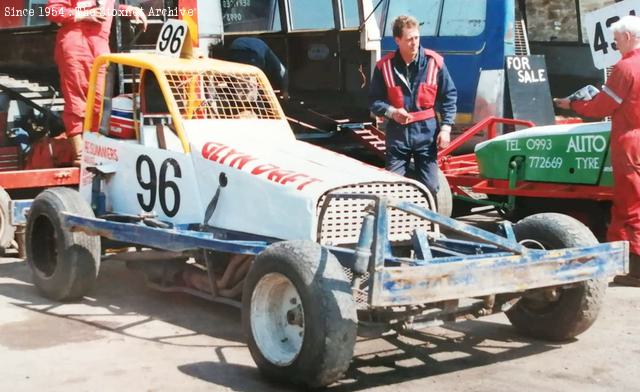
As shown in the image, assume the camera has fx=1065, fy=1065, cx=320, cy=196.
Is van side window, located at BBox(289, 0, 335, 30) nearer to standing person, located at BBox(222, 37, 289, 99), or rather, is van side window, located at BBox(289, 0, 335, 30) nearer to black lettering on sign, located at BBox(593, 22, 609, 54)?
standing person, located at BBox(222, 37, 289, 99)

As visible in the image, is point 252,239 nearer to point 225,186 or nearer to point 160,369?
point 225,186

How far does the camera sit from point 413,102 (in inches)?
303

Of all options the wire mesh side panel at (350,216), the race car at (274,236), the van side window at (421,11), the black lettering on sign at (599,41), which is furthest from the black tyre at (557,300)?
the van side window at (421,11)

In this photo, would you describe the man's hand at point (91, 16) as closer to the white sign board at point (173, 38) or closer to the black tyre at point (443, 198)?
the white sign board at point (173, 38)

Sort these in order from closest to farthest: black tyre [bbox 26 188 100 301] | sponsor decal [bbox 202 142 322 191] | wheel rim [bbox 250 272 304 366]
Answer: wheel rim [bbox 250 272 304 366], sponsor decal [bbox 202 142 322 191], black tyre [bbox 26 188 100 301]

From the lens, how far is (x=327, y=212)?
5922 mm

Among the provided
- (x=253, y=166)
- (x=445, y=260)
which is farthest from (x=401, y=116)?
(x=445, y=260)

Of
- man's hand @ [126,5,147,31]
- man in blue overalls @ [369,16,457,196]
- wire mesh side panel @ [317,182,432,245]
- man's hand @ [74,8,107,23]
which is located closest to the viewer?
wire mesh side panel @ [317,182,432,245]

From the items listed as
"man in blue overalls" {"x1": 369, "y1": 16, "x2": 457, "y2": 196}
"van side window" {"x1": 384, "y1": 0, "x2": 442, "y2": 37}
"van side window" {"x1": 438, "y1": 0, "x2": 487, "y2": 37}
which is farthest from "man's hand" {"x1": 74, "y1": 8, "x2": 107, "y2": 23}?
"van side window" {"x1": 438, "y1": 0, "x2": 487, "y2": 37}

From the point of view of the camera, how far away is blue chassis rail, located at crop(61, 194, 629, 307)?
495 cm

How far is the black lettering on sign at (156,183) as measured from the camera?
6.77 metres

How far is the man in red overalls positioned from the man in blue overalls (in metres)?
2.58

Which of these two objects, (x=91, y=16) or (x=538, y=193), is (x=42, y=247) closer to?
(x=91, y=16)

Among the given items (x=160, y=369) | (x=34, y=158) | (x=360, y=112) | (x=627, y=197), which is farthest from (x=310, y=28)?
(x=160, y=369)
